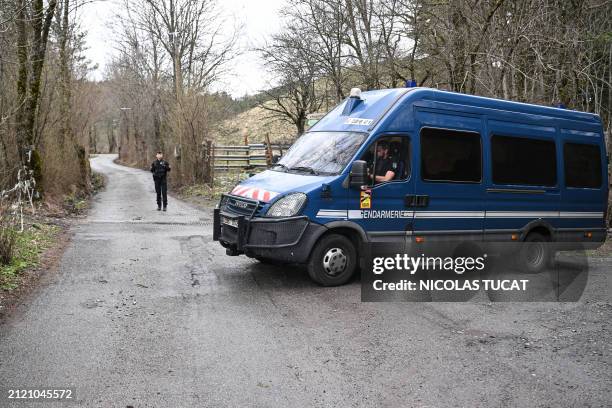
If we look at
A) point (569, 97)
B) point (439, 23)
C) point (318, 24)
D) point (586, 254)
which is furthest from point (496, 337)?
point (318, 24)

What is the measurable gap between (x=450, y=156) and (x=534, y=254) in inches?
102

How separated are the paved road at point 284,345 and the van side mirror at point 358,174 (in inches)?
57.4

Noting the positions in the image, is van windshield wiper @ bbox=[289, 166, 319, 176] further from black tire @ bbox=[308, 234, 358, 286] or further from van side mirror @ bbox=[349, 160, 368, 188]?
black tire @ bbox=[308, 234, 358, 286]

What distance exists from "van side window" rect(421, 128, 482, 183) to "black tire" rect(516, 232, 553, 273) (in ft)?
5.40

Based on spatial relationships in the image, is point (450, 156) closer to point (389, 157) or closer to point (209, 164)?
point (389, 157)

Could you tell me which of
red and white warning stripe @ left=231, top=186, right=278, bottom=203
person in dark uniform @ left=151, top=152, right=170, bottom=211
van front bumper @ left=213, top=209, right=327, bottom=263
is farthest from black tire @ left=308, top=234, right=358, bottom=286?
Result: person in dark uniform @ left=151, top=152, right=170, bottom=211

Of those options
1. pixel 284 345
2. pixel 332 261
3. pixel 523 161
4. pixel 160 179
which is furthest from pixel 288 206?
pixel 160 179

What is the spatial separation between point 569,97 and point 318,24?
14.9 m

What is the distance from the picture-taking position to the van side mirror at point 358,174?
7.43 metres

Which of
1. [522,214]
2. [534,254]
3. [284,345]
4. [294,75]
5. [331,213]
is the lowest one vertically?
[284,345]

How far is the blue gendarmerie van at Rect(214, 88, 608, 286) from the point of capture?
297 inches

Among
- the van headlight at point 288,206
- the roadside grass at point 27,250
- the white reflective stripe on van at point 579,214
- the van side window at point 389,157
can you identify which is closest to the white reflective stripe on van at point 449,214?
the van side window at point 389,157

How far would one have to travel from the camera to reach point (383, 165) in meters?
7.96

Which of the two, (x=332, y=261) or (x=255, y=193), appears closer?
(x=332, y=261)
